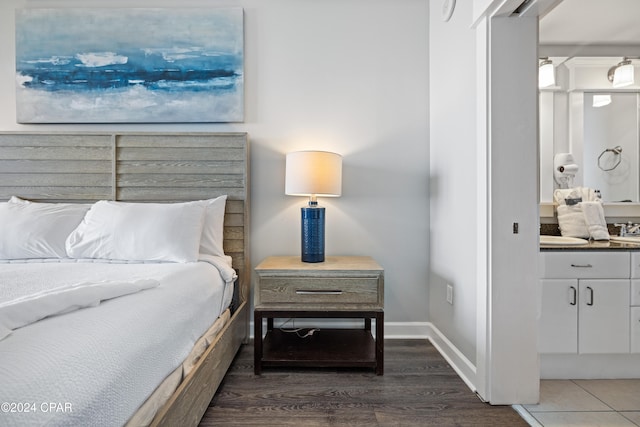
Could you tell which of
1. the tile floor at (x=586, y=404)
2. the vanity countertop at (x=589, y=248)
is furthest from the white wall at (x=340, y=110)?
the tile floor at (x=586, y=404)

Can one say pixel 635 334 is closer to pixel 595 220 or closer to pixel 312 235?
pixel 595 220

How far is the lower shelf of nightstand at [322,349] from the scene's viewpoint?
1.93m

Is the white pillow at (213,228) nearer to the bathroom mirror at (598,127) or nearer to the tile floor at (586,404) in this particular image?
the tile floor at (586,404)

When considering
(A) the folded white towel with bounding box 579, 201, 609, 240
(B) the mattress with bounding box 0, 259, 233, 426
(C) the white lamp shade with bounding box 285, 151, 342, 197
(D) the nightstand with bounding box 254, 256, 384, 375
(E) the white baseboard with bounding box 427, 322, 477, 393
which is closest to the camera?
(B) the mattress with bounding box 0, 259, 233, 426

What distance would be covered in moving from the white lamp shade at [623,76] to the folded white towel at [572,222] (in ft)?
3.33

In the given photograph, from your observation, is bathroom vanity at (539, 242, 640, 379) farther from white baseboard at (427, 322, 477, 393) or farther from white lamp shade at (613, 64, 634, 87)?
white lamp shade at (613, 64, 634, 87)

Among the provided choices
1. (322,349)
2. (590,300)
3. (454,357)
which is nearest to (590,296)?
(590,300)

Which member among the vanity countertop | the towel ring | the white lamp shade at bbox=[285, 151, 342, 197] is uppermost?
the towel ring

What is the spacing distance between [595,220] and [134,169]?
3.19 meters

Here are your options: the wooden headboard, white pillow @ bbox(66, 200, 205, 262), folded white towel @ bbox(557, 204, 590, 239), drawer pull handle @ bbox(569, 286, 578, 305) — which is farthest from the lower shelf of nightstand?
folded white towel @ bbox(557, 204, 590, 239)

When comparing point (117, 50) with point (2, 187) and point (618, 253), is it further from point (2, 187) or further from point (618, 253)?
point (618, 253)

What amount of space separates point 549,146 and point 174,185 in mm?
2740

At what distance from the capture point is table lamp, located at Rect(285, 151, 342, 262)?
6.94ft

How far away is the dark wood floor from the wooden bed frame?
62 centimetres
